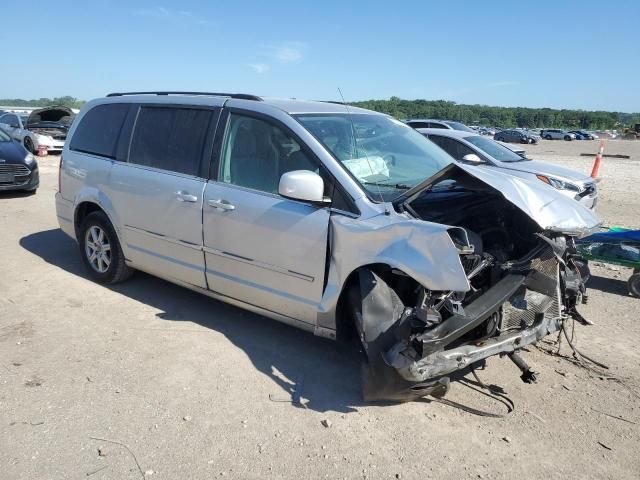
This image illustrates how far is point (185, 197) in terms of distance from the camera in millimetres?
4188

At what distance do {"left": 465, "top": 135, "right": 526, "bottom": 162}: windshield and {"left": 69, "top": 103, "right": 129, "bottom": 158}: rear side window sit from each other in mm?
7117

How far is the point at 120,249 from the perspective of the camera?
504 cm

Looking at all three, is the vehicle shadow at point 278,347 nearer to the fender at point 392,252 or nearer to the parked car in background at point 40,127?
the fender at point 392,252

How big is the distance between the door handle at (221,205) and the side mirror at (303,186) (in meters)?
0.67

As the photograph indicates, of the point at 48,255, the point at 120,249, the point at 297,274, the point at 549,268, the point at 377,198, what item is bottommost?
the point at 48,255

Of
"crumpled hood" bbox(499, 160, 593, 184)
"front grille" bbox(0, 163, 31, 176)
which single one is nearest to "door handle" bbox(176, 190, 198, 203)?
"crumpled hood" bbox(499, 160, 593, 184)

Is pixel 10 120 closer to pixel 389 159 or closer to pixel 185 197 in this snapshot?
pixel 185 197

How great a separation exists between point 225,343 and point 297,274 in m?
0.95

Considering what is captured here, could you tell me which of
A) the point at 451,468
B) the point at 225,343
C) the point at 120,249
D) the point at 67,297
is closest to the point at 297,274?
the point at 225,343

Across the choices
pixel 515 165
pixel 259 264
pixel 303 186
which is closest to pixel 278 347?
pixel 259 264

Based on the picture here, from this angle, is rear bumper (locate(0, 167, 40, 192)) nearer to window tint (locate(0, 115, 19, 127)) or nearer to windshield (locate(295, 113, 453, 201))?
windshield (locate(295, 113, 453, 201))

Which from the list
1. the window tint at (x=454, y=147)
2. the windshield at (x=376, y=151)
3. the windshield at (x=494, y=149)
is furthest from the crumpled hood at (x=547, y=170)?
the windshield at (x=376, y=151)

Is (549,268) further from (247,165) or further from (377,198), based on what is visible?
(247,165)

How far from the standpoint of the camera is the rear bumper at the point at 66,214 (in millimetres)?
5504
